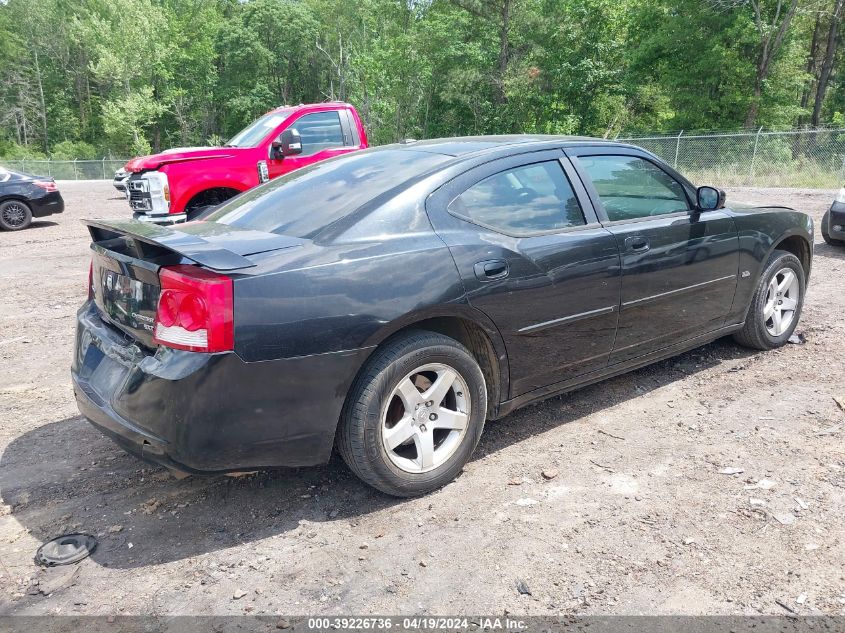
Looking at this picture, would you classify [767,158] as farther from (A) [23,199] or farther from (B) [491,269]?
(B) [491,269]

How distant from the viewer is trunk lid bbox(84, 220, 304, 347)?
9.11ft

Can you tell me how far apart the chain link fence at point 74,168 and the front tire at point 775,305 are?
136ft

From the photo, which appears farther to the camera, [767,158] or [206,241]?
[767,158]

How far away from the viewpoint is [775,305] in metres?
5.14

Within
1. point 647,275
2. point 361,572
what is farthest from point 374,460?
point 647,275

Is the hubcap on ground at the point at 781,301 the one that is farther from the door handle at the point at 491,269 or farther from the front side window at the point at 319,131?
the front side window at the point at 319,131

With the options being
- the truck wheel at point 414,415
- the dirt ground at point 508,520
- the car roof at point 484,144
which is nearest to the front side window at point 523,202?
the car roof at point 484,144

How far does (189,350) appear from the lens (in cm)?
269

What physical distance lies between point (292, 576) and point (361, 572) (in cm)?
27

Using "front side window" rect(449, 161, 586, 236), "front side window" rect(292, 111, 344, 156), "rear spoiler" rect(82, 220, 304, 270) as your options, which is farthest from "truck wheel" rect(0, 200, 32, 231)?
"front side window" rect(449, 161, 586, 236)

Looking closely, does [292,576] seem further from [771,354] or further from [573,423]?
[771,354]

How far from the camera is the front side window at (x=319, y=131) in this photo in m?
9.95

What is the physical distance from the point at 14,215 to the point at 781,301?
13.9 meters

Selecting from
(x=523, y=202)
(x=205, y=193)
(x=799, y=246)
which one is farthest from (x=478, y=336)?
(x=205, y=193)
